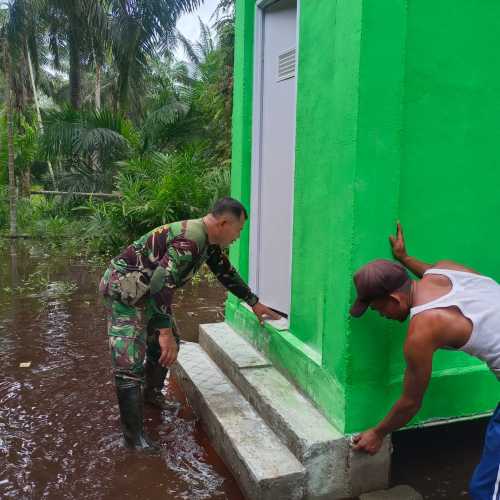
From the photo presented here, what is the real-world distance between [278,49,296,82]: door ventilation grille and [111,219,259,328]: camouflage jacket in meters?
1.20

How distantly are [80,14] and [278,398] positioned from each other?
15897mm

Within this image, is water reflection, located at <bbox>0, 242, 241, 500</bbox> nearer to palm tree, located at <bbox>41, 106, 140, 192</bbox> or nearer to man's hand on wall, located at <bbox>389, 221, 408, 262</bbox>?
man's hand on wall, located at <bbox>389, 221, 408, 262</bbox>

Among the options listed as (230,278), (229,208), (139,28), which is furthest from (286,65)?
(139,28)

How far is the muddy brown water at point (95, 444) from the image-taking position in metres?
2.69

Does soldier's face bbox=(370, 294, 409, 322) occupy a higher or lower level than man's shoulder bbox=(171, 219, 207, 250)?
lower

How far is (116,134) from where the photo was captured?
41.2 feet

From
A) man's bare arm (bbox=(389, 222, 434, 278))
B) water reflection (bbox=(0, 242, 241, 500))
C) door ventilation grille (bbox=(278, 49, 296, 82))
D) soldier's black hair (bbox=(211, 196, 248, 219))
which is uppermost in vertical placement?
door ventilation grille (bbox=(278, 49, 296, 82))

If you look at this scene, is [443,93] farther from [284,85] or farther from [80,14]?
[80,14]

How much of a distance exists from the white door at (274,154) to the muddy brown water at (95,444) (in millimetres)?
1163

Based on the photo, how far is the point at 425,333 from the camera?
1936mm

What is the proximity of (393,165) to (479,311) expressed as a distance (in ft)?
2.69

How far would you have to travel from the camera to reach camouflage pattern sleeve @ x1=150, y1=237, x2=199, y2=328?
279 centimetres

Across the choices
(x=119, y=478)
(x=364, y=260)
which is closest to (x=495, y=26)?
(x=364, y=260)

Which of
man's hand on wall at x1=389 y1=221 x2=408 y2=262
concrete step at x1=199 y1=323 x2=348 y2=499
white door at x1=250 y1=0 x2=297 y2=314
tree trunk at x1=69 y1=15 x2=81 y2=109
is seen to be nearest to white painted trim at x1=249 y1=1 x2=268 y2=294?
white door at x1=250 y1=0 x2=297 y2=314
